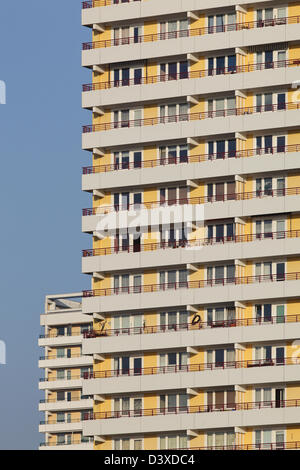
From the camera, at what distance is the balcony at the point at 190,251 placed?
525 ft

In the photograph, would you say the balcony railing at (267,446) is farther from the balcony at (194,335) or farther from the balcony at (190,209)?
the balcony at (190,209)

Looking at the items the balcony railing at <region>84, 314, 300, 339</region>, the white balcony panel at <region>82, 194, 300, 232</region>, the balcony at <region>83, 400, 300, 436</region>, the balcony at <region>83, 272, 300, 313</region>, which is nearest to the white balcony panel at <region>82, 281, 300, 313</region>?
the balcony at <region>83, 272, 300, 313</region>

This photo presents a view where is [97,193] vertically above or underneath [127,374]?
above

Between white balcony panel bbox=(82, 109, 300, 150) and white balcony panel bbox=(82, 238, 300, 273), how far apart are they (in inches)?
376

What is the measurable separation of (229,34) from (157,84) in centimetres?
747

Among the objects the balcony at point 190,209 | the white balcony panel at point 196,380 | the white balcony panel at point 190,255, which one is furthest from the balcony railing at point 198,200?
the white balcony panel at point 196,380

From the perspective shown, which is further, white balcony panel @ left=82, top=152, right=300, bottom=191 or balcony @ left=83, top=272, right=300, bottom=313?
white balcony panel @ left=82, top=152, right=300, bottom=191

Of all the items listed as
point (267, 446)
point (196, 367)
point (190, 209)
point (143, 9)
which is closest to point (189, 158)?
point (190, 209)

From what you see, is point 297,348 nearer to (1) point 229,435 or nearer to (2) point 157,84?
(1) point 229,435

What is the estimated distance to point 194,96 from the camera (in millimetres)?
165500

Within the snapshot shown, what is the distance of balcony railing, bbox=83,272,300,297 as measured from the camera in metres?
160

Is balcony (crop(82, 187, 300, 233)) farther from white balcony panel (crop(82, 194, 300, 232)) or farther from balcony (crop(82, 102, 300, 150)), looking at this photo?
balcony (crop(82, 102, 300, 150))

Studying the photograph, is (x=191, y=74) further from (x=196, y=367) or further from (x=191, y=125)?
(x=196, y=367)
